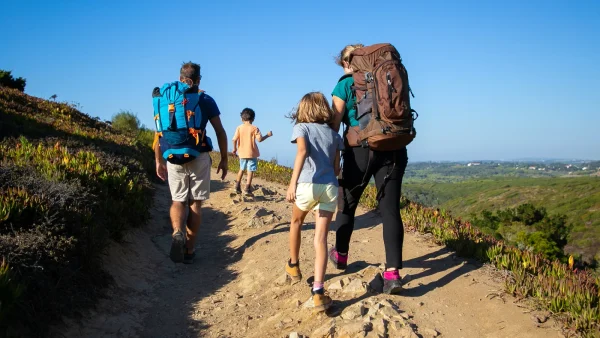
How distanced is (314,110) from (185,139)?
1795mm

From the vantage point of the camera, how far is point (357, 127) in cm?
443

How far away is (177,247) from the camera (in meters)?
6.12

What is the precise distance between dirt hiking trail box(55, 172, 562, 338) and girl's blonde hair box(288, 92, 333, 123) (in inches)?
60.9

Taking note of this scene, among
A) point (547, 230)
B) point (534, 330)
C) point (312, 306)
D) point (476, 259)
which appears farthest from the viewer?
point (547, 230)

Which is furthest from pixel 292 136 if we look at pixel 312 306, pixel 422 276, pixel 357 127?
pixel 422 276

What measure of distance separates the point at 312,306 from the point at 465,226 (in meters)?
3.50

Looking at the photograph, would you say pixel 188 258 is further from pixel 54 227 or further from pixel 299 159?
pixel 299 159

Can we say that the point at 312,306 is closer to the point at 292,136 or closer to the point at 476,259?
the point at 292,136

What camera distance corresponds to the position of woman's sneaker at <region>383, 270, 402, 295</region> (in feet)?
14.2

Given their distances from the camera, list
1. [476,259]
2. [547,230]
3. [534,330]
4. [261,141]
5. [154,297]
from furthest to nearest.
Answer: [547,230] < [261,141] < [476,259] < [154,297] < [534,330]

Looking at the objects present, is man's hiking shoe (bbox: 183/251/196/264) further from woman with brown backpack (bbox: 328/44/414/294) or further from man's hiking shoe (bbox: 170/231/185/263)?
woman with brown backpack (bbox: 328/44/414/294)

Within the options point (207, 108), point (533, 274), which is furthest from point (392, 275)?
point (207, 108)

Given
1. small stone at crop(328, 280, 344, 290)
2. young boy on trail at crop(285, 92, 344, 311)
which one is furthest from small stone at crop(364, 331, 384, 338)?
small stone at crop(328, 280, 344, 290)

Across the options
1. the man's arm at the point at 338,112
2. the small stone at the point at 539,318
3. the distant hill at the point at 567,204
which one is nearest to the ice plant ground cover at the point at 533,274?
the small stone at the point at 539,318
